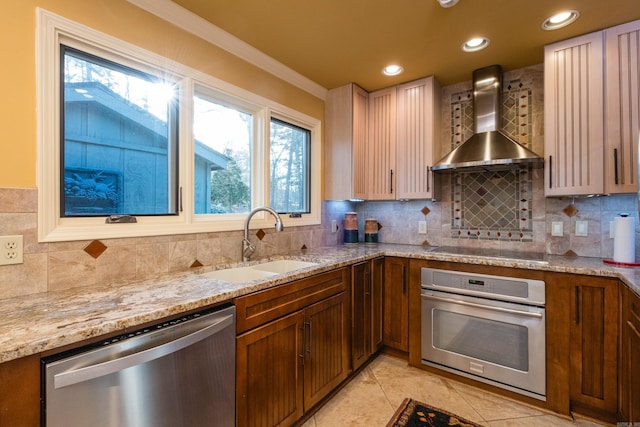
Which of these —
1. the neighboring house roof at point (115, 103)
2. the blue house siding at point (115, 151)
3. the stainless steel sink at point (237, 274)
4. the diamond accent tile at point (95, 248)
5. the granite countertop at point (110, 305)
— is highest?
the neighboring house roof at point (115, 103)

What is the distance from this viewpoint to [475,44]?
6.98 feet

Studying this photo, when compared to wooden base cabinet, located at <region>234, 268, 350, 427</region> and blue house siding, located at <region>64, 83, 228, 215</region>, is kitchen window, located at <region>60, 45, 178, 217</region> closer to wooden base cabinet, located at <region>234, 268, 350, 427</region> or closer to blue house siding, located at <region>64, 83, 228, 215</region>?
blue house siding, located at <region>64, 83, 228, 215</region>

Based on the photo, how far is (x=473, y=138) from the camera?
2.49 m

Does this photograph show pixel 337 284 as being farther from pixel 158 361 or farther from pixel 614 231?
pixel 614 231

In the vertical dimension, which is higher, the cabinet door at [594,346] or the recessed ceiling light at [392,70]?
the recessed ceiling light at [392,70]

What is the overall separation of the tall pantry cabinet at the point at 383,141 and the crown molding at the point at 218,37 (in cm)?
49

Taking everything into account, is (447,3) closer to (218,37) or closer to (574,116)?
(574,116)

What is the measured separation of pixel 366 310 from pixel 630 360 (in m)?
1.46

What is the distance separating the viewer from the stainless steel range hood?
228 centimetres

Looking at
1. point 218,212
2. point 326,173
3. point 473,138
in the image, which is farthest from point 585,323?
point 218,212

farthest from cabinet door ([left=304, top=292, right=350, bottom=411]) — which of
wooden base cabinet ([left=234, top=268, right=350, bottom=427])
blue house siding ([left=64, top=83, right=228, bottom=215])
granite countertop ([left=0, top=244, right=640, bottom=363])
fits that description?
blue house siding ([left=64, top=83, right=228, bottom=215])

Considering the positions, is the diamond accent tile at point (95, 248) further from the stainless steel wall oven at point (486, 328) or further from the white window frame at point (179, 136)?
the stainless steel wall oven at point (486, 328)

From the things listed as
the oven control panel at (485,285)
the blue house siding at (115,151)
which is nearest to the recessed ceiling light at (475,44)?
the oven control panel at (485,285)

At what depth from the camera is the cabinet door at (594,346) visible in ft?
5.60
